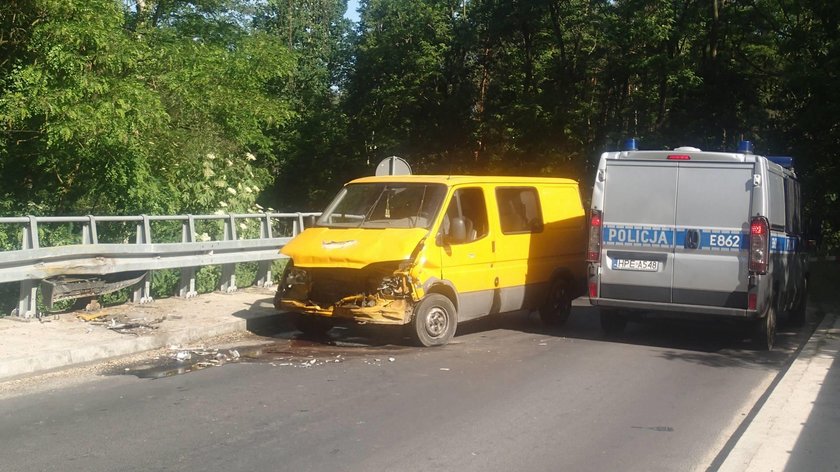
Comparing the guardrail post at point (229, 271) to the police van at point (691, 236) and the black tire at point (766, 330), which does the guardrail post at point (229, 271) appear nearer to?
the police van at point (691, 236)

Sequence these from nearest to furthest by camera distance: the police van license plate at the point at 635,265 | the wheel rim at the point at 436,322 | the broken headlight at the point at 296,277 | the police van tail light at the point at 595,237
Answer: the wheel rim at the point at 436,322 → the broken headlight at the point at 296,277 → the police van license plate at the point at 635,265 → the police van tail light at the point at 595,237

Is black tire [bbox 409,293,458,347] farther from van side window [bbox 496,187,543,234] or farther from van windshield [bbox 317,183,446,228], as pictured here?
van side window [bbox 496,187,543,234]

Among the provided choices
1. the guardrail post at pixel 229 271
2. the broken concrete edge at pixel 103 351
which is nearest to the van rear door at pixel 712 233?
the broken concrete edge at pixel 103 351

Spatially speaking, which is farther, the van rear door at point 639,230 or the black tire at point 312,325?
the black tire at point 312,325

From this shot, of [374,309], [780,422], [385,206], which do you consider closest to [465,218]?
[385,206]

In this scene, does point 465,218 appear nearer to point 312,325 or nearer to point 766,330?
point 312,325

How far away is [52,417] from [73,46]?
9828 mm

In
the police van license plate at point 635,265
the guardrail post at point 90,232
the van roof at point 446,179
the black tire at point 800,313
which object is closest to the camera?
the police van license plate at point 635,265

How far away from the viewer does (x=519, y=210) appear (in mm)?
11781

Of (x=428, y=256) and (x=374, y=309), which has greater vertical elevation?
(x=428, y=256)

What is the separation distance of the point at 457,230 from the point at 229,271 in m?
5.13

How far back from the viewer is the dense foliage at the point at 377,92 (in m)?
15.7

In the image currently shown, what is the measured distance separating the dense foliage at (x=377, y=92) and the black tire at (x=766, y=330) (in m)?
4.29

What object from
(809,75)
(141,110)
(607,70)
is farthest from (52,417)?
(607,70)
